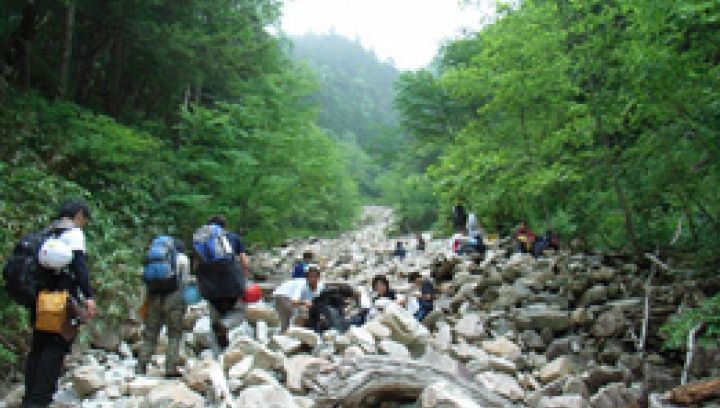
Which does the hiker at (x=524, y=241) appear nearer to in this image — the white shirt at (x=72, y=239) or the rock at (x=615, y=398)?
the rock at (x=615, y=398)

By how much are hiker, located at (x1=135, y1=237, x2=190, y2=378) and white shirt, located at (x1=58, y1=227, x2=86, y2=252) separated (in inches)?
37.5

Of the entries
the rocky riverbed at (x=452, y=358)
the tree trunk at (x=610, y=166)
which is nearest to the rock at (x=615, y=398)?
the rocky riverbed at (x=452, y=358)

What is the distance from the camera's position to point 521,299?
23.9 feet

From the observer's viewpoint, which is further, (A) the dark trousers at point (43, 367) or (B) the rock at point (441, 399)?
(A) the dark trousers at point (43, 367)

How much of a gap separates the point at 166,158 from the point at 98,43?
13.1 feet

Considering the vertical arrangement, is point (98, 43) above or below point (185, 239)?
above

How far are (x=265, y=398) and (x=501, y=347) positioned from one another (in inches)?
130

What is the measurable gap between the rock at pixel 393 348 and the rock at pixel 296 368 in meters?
0.59

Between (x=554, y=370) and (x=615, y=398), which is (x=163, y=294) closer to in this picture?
(x=554, y=370)

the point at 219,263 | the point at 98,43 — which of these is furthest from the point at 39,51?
the point at 219,263

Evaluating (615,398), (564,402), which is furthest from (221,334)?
(615,398)

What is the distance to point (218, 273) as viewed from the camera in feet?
15.8

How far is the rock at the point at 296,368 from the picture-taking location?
382 cm

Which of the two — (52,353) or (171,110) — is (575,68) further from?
(171,110)
